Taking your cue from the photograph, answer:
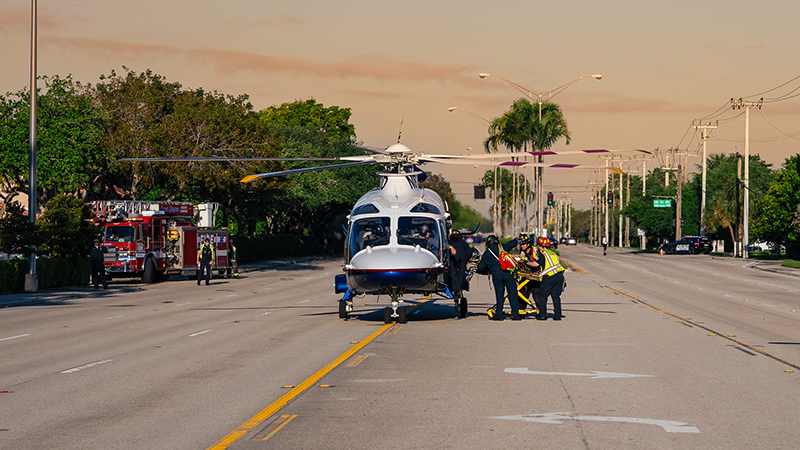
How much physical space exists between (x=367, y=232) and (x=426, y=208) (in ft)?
4.70

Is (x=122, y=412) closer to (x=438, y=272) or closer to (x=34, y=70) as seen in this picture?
(x=438, y=272)

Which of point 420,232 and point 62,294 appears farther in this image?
point 62,294

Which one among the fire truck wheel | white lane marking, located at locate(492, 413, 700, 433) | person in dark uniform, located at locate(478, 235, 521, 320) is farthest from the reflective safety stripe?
the fire truck wheel

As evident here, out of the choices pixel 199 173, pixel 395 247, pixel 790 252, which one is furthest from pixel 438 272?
pixel 790 252

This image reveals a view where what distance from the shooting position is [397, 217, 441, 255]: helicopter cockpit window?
18.5 m

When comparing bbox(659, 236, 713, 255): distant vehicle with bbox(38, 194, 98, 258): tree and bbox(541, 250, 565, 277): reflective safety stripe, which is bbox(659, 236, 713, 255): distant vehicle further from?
bbox(541, 250, 565, 277): reflective safety stripe

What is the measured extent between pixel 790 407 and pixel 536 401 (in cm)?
262

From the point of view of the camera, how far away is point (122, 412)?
905 centimetres

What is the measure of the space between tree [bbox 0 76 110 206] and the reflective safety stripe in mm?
25783

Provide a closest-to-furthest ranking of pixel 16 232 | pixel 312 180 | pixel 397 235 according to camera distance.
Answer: pixel 397 235 < pixel 16 232 < pixel 312 180

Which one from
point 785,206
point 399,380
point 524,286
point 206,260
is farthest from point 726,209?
point 399,380

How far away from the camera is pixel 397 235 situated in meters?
18.3

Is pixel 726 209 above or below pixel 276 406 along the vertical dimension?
above

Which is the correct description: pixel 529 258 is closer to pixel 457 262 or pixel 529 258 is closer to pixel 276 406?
pixel 457 262
